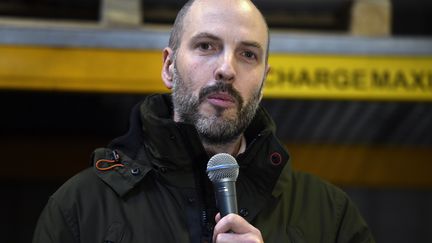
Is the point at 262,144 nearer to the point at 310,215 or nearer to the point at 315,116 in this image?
the point at 310,215

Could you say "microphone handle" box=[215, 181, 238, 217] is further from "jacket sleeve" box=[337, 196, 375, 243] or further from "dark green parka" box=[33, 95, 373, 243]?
"jacket sleeve" box=[337, 196, 375, 243]

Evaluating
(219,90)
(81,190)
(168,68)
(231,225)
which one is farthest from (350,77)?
(231,225)

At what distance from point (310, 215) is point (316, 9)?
272cm

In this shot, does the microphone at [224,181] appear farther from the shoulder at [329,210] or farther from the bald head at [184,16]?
the bald head at [184,16]

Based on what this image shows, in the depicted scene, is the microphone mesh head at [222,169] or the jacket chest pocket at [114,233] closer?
the microphone mesh head at [222,169]

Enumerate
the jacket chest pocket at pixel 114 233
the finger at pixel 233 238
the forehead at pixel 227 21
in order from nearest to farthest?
the finger at pixel 233 238
the jacket chest pocket at pixel 114 233
the forehead at pixel 227 21

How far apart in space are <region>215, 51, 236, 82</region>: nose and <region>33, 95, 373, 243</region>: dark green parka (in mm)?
179

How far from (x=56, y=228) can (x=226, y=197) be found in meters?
0.53

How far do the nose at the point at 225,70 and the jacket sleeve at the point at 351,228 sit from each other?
582 millimetres

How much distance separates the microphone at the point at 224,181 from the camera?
1831mm

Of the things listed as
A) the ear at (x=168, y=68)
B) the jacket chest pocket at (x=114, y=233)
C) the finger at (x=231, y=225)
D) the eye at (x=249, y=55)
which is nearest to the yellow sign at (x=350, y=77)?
the ear at (x=168, y=68)

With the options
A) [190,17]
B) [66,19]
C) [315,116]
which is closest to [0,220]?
[66,19]

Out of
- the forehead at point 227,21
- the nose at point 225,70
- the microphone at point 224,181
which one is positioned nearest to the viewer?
the microphone at point 224,181

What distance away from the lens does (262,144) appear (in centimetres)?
223
